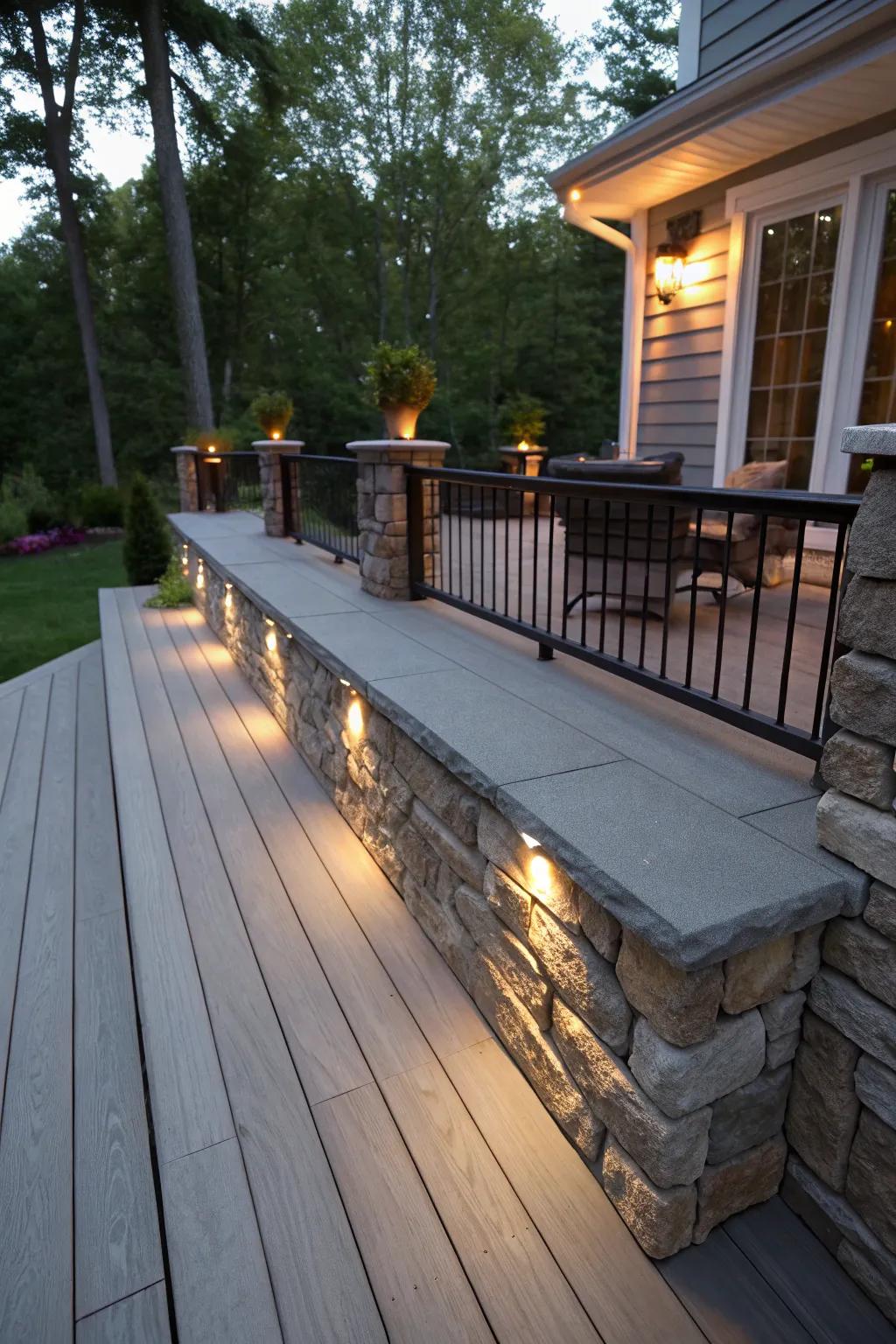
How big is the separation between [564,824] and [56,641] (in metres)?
7.53

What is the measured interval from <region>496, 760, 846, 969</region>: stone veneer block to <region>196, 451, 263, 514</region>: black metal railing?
7871 mm

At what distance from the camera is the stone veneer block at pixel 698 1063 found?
1.37 meters

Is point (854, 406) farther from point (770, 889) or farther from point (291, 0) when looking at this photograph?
point (291, 0)

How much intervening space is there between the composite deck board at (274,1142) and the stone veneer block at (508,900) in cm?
54

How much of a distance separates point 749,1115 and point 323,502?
15.7 feet

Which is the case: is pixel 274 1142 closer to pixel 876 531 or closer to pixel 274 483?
pixel 876 531

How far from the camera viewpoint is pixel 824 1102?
58.7 inches

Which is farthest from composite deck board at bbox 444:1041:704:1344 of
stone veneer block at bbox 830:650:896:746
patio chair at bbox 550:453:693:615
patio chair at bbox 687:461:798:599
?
patio chair at bbox 687:461:798:599

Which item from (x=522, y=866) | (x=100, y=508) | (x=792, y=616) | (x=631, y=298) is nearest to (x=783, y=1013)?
(x=522, y=866)

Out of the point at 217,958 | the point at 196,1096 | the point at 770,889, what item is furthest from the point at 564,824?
the point at 217,958

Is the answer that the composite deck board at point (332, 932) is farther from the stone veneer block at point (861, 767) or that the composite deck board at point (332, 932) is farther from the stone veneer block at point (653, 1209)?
the stone veneer block at point (861, 767)

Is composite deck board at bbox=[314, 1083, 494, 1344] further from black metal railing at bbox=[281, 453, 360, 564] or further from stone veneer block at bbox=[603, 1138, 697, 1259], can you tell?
black metal railing at bbox=[281, 453, 360, 564]

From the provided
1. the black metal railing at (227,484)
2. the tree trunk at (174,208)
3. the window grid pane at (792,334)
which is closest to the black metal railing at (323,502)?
the window grid pane at (792,334)

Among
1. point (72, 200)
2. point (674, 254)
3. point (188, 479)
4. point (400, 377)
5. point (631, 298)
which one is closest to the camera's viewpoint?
point (400, 377)
